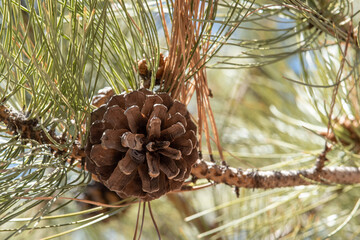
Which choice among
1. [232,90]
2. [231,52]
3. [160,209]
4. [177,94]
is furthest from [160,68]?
[231,52]

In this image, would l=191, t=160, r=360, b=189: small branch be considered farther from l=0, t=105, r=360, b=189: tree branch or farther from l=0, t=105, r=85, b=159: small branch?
l=0, t=105, r=85, b=159: small branch

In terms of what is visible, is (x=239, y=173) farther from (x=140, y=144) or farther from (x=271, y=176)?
(x=140, y=144)

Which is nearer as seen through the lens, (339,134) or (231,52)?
(339,134)

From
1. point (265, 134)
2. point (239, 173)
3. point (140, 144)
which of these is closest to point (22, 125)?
point (140, 144)

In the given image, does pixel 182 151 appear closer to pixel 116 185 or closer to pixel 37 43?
pixel 116 185

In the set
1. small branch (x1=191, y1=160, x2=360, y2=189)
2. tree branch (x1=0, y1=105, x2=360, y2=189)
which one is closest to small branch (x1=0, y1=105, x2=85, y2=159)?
tree branch (x1=0, y1=105, x2=360, y2=189)
